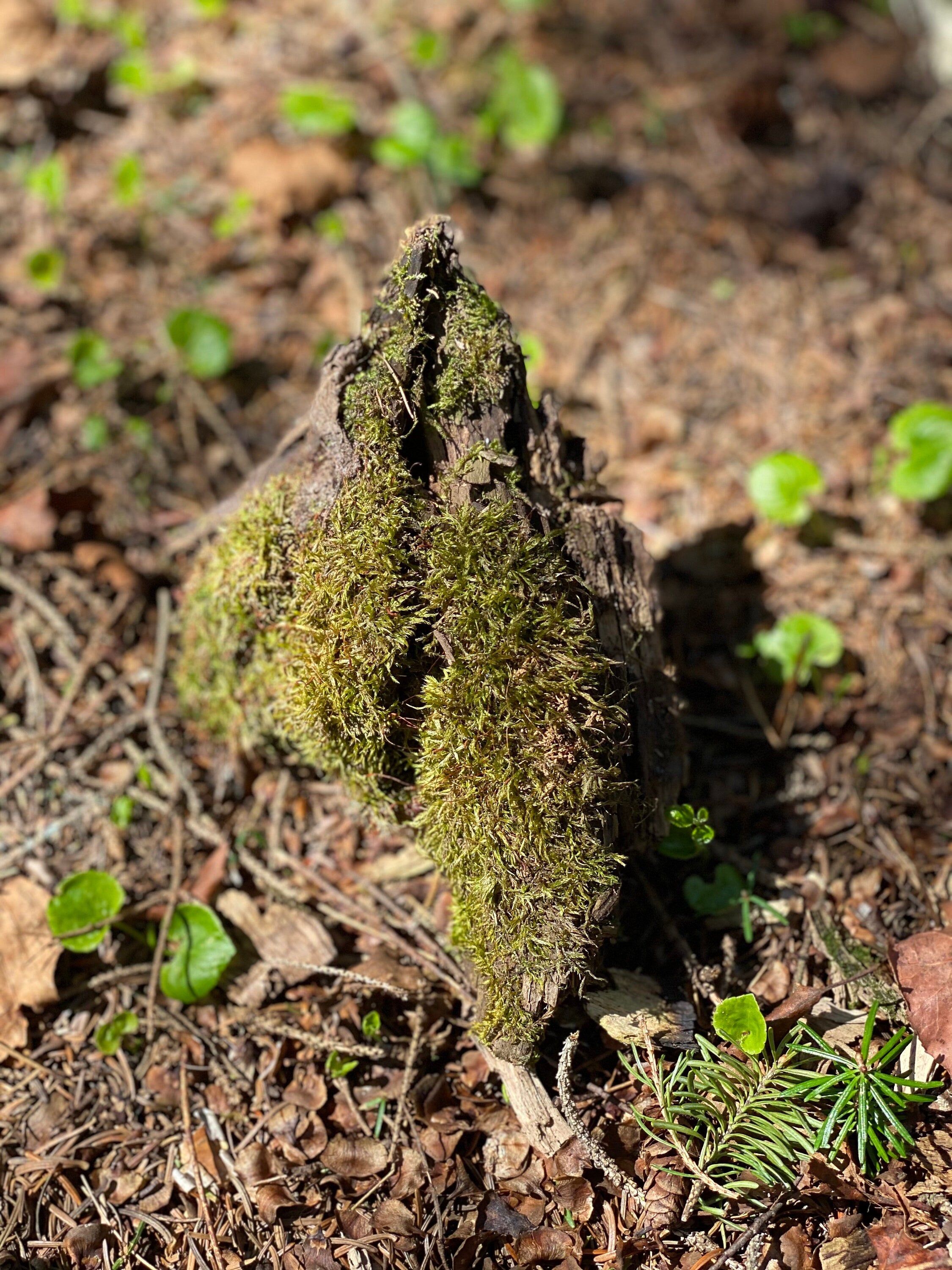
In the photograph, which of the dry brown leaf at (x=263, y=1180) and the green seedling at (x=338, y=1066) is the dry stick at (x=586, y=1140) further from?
the dry brown leaf at (x=263, y=1180)

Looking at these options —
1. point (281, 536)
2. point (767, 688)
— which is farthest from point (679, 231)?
point (281, 536)

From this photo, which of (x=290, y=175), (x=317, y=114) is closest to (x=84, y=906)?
(x=290, y=175)

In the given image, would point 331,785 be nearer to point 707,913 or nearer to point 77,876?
point 77,876

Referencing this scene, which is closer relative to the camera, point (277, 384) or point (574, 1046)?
point (574, 1046)

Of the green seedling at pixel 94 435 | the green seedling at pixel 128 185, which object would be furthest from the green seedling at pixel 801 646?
the green seedling at pixel 128 185

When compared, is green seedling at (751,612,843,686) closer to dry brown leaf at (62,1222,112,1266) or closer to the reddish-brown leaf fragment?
the reddish-brown leaf fragment

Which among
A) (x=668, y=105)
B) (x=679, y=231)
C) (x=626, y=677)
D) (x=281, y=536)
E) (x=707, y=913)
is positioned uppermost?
(x=668, y=105)
